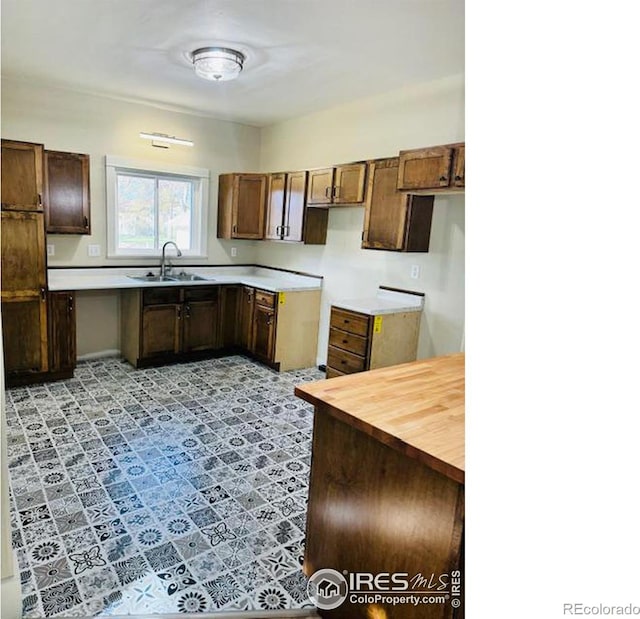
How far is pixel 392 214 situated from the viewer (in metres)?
3.75

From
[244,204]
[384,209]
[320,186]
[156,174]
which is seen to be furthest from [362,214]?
[156,174]

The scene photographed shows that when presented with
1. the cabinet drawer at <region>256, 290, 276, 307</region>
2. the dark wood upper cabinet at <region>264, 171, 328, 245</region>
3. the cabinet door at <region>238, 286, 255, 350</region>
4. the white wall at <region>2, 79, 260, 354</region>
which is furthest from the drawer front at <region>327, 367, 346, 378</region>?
the white wall at <region>2, 79, 260, 354</region>

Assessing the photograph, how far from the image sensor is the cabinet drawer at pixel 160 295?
451 cm

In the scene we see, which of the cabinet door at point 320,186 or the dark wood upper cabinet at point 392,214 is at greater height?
the cabinet door at point 320,186

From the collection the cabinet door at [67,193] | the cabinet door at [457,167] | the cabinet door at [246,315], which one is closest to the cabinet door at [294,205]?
the cabinet door at [246,315]

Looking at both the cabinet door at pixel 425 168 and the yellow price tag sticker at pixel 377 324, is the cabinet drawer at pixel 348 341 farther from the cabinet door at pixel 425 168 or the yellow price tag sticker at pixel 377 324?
the cabinet door at pixel 425 168

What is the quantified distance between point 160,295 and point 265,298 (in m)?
1.06

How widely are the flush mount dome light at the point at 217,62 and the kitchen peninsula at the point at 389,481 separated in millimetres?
2490

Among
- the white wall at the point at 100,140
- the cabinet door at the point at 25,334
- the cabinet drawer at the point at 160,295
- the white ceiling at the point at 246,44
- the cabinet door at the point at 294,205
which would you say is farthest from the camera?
the cabinet door at the point at 294,205

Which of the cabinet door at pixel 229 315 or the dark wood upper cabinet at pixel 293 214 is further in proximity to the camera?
the cabinet door at pixel 229 315

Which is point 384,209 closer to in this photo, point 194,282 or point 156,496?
point 194,282
